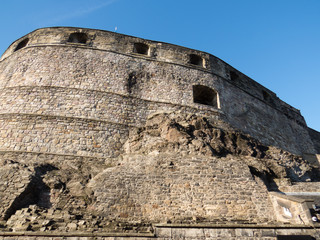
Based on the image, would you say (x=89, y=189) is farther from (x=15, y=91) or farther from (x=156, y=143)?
(x=15, y=91)

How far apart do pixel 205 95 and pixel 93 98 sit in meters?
5.20

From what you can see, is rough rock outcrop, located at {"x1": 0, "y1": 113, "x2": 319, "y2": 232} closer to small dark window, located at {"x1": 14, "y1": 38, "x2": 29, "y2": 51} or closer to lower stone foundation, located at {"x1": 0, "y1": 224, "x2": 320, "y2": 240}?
lower stone foundation, located at {"x1": 0, "y1": 224, "x2": 320, "y2": 240}

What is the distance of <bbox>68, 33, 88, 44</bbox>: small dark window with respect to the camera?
10.8 meters

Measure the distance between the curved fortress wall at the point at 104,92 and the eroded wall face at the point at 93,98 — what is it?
0.03m

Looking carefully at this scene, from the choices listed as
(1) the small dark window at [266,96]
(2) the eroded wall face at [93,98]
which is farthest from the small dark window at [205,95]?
(1) the small dark window at [266,96]

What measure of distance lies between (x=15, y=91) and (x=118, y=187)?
18.3ft

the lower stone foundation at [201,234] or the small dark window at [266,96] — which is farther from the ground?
the small dark window at [266,96]

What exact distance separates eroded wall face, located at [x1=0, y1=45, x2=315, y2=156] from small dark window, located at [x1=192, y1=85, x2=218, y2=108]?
0.18 m

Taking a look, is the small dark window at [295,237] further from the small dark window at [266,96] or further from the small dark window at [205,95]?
the small dark window at [266,96]

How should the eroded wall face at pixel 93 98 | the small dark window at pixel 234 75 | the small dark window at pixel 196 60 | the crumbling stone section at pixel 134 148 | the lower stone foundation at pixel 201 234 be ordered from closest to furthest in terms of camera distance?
the lower stone foundation at pixel 201 234 < the crumbling stone section at pixel 134 148 < the eroded wall face at pixel 93 98 < the small dark window at pixel 196 60 < the small dark window at pixel 234 75

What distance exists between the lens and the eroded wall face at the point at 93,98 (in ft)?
25.3

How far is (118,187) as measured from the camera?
247 inches

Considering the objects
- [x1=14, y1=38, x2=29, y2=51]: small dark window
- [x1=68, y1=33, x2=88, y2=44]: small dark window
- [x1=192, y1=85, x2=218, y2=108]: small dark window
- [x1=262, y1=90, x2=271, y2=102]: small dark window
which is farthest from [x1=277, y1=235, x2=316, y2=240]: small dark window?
[x1=14, y1=38, x2=29, y2=51]: small dark window

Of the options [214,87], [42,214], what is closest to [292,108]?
[214,87]
